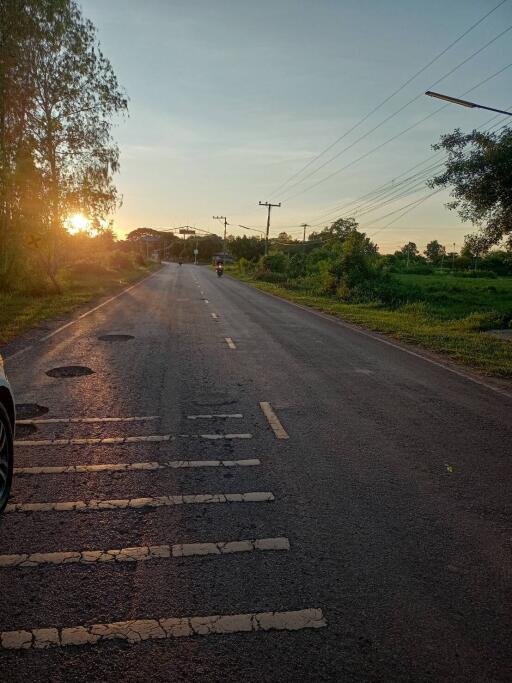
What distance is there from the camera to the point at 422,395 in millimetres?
7914

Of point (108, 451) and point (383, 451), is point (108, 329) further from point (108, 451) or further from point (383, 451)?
point (383, 451)

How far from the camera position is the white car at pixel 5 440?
12.9 feet

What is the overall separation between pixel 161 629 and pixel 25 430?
3724 millimetres

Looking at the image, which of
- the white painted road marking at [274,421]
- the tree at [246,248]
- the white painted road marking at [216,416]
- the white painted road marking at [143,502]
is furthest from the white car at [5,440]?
the tree at [246,248]

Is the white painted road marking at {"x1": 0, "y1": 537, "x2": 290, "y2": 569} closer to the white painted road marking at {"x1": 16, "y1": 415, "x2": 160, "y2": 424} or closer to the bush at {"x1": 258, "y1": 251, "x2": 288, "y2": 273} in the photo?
the white painted road marking at {"x1": 16, "y1": 415, "x2": 160, "y2": 424}

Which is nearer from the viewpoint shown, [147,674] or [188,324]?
[147,674]

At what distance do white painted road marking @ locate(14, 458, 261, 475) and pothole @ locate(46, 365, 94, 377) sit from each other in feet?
13.0

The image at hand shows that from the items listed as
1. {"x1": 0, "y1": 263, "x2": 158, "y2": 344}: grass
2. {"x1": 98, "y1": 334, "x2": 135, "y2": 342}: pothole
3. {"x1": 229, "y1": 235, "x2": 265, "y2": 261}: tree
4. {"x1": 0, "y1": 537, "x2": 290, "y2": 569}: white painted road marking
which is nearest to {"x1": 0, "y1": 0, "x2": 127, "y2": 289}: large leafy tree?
{"x1": 0, "y1": 263, "x2": 158, "y2": 344}: grass

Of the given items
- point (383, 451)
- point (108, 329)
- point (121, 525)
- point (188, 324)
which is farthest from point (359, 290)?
point (121, 525)

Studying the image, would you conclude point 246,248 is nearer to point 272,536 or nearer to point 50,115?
point 50,115

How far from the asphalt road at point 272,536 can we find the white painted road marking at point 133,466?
0.06 metres

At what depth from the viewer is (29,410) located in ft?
21.1

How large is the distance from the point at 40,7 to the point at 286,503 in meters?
24.4

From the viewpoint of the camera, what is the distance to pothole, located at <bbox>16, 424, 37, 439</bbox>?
18.1 ft
